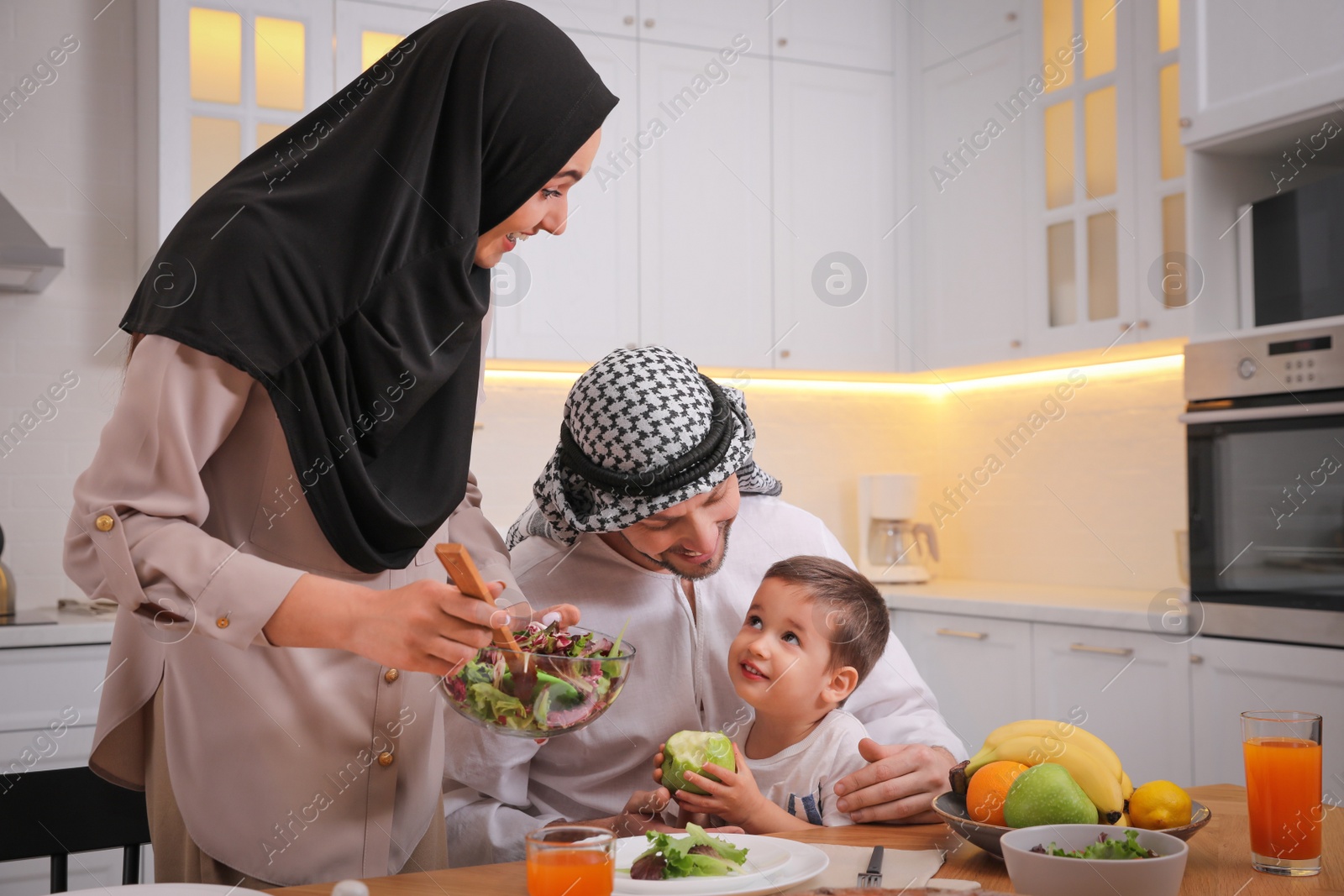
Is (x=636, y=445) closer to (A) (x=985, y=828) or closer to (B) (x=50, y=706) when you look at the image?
(A) (x=985, y=828)

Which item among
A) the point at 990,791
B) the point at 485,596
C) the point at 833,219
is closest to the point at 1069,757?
the point at 990,791

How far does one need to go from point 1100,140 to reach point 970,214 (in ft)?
1.83

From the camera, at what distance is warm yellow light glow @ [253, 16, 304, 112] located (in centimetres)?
316

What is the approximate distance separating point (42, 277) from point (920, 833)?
2797mm

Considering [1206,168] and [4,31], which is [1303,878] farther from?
[4,31]

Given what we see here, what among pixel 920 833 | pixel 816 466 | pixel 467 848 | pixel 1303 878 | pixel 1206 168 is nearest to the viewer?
pixel 1303 878

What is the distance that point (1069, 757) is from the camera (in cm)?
112

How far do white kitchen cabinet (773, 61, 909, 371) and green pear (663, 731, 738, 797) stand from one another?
2.56 metres

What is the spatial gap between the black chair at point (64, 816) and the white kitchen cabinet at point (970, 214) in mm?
2934

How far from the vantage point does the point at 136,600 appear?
1038 mm

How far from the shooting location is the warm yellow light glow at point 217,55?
3104 mm

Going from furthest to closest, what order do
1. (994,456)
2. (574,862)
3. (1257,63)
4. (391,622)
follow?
(994,456) → (1257,63) → (391,622) → (574,862)

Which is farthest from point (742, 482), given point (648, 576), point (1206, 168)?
point (1206, 168)

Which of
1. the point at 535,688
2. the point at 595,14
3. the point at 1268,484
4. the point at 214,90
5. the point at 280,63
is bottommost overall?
the point at 535,688
